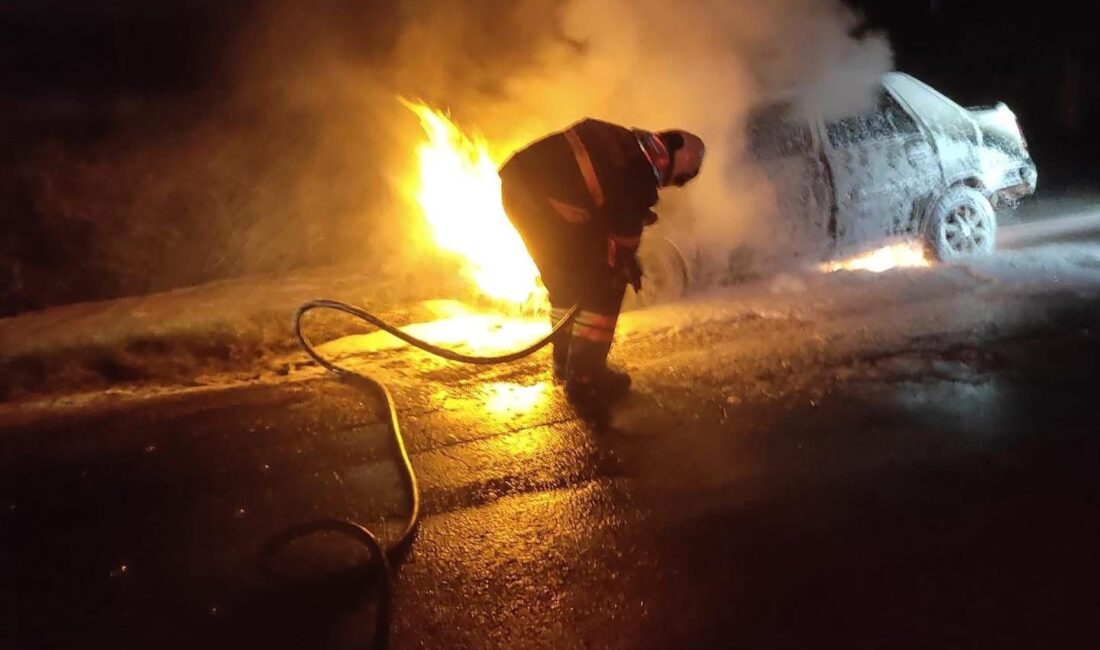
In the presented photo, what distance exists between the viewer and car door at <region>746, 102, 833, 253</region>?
709cm

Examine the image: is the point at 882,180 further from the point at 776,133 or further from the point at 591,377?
the point at 591,377

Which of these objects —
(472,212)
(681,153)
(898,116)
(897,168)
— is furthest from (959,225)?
(472,212)

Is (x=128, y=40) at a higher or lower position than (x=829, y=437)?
higher

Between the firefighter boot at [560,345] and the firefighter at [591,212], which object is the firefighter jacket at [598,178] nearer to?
the firefighter at [591,212]

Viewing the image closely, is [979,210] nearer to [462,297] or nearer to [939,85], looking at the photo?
Answer: [462,297]

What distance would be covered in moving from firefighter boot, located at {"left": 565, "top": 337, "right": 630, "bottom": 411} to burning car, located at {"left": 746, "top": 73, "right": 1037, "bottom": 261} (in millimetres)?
2870

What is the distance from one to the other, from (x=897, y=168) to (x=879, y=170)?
0.72ft

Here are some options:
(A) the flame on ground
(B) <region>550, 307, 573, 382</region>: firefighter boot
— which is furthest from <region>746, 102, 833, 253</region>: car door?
(B) <region>550, 307, 573, 382</region>: firefighter boot

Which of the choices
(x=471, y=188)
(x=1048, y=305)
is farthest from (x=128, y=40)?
(x=1048, y=305)

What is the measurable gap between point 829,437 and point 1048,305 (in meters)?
3.38

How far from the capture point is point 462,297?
7.35m

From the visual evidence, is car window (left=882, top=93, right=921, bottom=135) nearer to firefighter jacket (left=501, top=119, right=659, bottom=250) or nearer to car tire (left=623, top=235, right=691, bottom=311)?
car tire (left=623, top=235, right=691, bottom=311)

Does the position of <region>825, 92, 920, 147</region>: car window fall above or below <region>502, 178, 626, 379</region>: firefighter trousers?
above

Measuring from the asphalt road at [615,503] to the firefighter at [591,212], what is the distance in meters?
0.40
